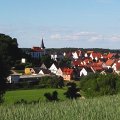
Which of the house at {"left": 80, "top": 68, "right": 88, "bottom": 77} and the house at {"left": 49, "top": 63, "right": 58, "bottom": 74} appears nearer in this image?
the house at {"left": 80, "top": 68, "right": 88, "bottom": 77}

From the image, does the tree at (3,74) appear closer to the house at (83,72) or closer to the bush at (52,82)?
the bush at (52,82)

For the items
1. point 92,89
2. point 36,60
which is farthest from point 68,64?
point 92,89

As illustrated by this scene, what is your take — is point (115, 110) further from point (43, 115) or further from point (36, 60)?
point (36, 60)

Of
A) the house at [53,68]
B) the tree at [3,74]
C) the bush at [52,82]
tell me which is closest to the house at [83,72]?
the house at [53,68]

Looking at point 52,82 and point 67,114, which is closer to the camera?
point 67,114

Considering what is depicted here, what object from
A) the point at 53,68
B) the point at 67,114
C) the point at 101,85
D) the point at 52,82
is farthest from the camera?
the point at 53,68

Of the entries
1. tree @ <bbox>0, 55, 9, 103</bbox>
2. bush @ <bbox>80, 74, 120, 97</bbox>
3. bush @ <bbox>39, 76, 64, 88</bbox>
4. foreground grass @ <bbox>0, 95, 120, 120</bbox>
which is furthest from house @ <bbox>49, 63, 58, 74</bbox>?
foreground grass @ <bbox>0, 95, 120, 120</bbox>

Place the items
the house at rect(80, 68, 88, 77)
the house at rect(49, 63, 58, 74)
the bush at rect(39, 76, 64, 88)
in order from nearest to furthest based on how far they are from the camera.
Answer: the bush at rect(39, 76, 64, 88) < the house at rect(80, 68, 88, 77) < the house at rect(49, 63, 58, 74)

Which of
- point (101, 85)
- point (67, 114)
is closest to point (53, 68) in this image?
point (101, 85)

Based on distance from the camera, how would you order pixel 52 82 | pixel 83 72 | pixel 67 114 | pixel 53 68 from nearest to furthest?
pixel 67 114, pixel 52 82, pixel 83 72, pixel 53 68

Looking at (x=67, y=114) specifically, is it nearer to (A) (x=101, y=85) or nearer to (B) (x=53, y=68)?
(A) (x=101, y=85)

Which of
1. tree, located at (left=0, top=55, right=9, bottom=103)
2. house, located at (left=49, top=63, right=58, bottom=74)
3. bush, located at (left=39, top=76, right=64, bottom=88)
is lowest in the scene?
bush, located at (left=39, top=76, right=64, bottom=88)

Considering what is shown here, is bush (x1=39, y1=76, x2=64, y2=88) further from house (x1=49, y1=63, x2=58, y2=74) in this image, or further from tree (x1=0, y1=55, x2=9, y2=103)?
tree (x1=0, y1=55, x2=9, y2=103)

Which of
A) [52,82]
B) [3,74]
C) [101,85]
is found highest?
[3,74]
